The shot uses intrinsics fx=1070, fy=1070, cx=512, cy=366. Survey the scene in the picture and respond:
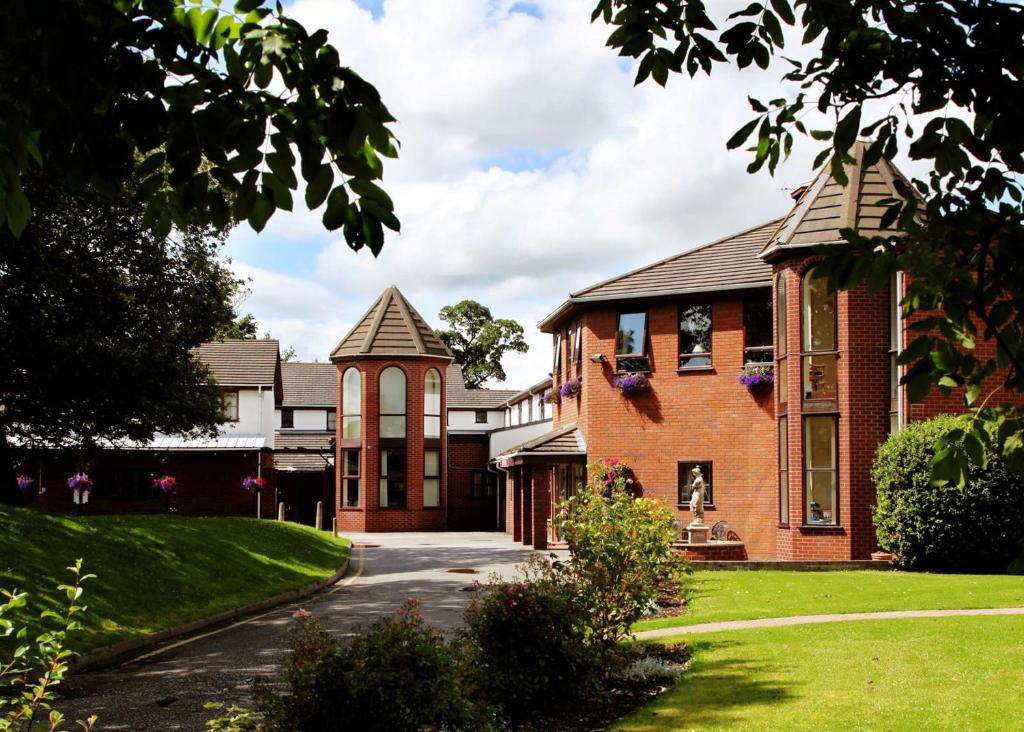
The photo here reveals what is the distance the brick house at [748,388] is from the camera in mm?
23703

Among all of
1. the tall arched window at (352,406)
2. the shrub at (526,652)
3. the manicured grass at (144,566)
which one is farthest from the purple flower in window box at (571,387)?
the shrub at (526,652)

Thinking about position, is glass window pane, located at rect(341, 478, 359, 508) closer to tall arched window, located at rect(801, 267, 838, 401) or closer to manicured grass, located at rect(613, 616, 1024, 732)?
tall arched window, located at rect(801, 267, 838, 401)

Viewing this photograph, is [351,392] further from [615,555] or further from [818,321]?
[615,555]

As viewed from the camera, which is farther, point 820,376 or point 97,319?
point 820,376

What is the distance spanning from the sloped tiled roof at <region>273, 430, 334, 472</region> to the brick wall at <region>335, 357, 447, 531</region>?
4103 mm

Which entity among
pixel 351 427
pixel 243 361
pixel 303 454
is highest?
pixel 243 361

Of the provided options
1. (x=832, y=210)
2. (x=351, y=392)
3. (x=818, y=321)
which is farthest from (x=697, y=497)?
(x=351, y=392)

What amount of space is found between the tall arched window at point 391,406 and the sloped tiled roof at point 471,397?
1040 cm

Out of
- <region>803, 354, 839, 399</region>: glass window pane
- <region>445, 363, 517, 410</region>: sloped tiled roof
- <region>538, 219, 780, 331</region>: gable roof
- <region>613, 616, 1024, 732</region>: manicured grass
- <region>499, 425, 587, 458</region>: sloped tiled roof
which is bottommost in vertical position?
<region>613, 616, 1024, 732</region>: manicured grass

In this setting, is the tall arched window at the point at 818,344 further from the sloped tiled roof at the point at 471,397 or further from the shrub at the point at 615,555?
the sloped tiled roof at the point at 471,397

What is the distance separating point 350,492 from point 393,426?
3.28 metres

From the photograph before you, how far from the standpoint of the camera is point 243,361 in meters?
46.9

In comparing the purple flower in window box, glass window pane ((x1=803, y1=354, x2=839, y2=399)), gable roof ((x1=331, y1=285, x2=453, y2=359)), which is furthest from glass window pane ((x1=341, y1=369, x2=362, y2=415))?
glass window pane ((x1=803, y1=354, x2=839, y2=399))

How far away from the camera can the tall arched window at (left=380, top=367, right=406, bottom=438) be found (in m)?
45.2
